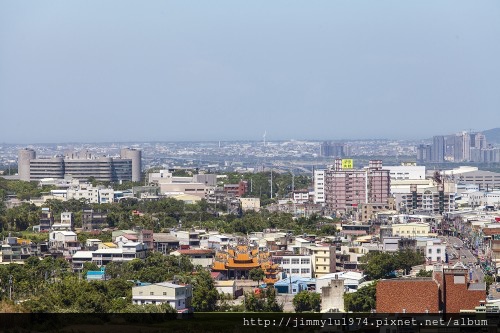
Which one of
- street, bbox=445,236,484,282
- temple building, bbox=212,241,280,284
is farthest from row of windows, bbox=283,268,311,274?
street, bbox=445,236,484,282

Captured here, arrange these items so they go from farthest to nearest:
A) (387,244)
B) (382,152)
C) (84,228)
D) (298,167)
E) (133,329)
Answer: (382,152)
(298,167)
(84,228)
(387,244)
(133,329)

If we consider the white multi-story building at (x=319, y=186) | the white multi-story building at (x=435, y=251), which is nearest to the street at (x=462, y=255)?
the white multi-story building at (x=435, y=251)

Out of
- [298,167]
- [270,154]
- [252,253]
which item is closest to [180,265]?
[252,253]

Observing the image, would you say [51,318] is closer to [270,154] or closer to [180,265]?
[180,265]

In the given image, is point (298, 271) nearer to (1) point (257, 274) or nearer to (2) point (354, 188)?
(1) point (257, 274)

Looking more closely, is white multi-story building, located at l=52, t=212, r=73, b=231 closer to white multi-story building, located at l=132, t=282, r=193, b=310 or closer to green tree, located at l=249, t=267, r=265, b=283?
green tree, located at l=249, t=267, r=265, b=283

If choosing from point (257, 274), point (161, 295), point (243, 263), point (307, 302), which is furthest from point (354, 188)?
point (161, 295)
